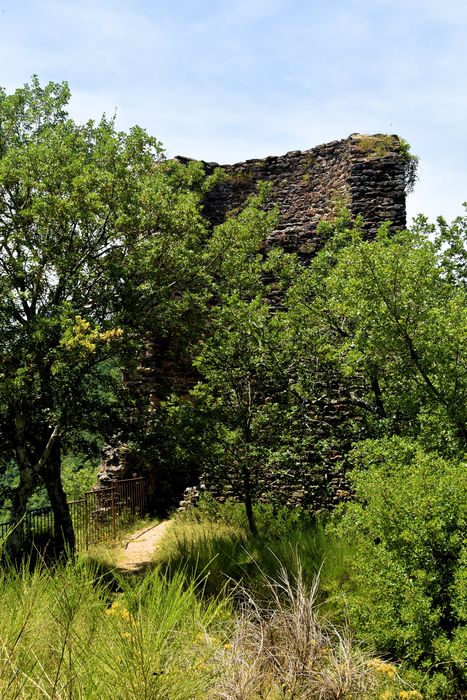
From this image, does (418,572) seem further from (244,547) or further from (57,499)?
(57,499)

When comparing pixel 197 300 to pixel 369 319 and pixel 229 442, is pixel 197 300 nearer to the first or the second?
pixel 229 442

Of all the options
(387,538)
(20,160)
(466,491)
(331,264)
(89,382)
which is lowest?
(387,538)

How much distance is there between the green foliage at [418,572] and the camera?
4.85 meters

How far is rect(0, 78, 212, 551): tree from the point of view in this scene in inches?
321

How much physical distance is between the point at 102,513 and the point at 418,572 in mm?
9398

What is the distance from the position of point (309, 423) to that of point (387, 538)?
16.7 ft

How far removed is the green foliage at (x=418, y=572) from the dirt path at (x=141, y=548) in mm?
5160

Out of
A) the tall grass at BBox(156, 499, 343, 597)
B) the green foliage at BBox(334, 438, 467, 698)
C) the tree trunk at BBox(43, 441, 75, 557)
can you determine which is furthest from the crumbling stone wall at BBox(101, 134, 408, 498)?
the green foliage at BBox(334, 438, 467, 698)

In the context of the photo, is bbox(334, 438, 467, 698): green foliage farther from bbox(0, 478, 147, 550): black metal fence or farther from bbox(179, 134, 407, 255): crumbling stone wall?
bbox(179, 134, 407, 255): crumbling stone wall

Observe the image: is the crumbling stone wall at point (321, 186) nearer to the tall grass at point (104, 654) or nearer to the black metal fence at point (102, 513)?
the black metal fence at point (102, 513)

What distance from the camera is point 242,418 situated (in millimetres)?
9758

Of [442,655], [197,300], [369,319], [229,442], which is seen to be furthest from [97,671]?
[197,300]

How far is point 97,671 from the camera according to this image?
11.0 feet

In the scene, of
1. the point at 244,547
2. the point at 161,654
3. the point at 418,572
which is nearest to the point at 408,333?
the point at 418,572
